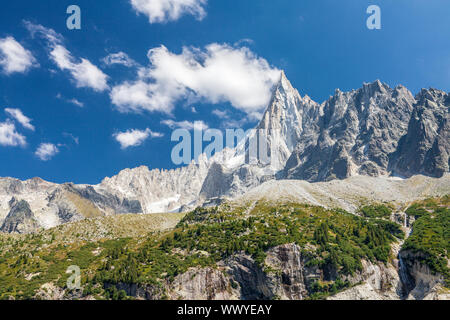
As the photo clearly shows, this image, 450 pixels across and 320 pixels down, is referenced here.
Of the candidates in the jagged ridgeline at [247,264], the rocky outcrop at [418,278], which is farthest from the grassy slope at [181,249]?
the rocky outcrop at [418,278]

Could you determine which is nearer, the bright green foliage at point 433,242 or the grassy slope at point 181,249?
the bright green foliage at point 433,242

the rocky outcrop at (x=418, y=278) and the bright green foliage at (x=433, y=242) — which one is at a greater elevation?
the bright green foliage at (x=433, y=242)

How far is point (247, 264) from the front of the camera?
5723 inches

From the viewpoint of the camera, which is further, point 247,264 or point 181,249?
point 181,249

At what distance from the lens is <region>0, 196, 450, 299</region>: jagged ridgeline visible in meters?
129

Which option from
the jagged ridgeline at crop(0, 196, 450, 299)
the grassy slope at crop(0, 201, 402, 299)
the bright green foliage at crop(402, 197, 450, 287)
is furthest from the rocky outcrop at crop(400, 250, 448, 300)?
the grassy slope at crop(0, 201, 402, 299)

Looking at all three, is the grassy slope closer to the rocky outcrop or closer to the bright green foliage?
the rocky outcrop

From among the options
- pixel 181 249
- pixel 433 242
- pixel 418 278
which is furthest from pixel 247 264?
pixel 433 242

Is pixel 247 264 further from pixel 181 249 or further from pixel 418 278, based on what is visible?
pixel 418 278

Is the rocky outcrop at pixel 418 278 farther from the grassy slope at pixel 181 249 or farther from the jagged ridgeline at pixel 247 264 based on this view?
the grassy slope at pixel 181 249

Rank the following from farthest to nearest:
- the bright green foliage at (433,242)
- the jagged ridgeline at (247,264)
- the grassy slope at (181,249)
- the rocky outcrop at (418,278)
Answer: the grassy slope at (181,249) < the jagged ridgeline at (247,264) < the bright green foliage at (433,242) < the rocky outcrop at (418,278)

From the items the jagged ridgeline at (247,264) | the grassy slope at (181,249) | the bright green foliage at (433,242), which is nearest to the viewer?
the bright green foliage at (433,242)

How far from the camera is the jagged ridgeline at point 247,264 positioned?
129 meters

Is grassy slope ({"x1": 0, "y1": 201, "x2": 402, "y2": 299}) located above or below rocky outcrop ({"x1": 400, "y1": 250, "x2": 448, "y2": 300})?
above
